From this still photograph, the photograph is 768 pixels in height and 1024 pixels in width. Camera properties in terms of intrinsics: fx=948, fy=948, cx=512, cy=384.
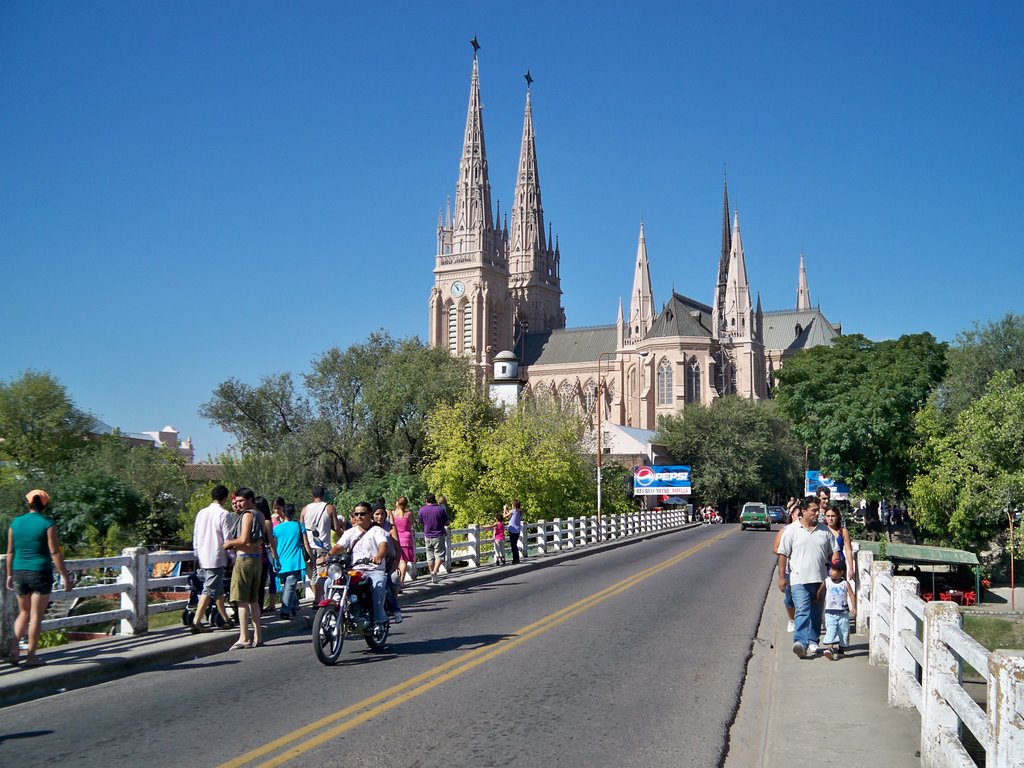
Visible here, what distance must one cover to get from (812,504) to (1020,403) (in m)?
26.2

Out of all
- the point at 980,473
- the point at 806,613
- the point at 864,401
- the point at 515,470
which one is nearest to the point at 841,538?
the point at 806,613

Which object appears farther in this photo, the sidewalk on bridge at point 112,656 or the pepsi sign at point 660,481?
the pepsi sign at point 660,481

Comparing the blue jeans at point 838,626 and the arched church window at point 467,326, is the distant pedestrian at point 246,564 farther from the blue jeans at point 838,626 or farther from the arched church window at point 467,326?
the arched church window at point 467,326

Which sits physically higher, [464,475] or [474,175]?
[474,175]

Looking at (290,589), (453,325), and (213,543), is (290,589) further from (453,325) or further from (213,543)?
(453,325)

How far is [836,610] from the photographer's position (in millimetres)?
Answer: 10156

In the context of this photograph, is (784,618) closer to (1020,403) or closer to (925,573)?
(925,573)

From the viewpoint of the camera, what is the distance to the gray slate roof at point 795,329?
4884 inches

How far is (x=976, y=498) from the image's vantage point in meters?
33.1

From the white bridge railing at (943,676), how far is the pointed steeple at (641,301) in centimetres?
10661

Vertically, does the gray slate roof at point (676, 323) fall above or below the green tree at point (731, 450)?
above

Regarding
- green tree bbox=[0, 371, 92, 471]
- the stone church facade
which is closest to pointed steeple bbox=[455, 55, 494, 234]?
the stone church facade

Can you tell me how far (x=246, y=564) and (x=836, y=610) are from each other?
6.52 meters

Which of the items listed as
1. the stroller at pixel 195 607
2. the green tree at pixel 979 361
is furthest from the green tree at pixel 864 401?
the stroller at pixel 195 607
